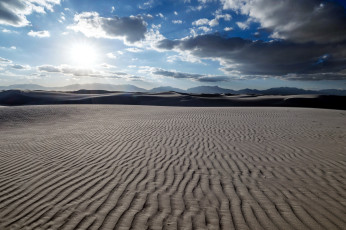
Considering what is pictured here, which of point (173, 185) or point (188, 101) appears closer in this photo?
point (173, 185)

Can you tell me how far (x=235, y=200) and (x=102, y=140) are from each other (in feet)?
19.5

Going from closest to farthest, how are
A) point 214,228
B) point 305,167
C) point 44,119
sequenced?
point 214,228 → point 305,167 → point 44,119

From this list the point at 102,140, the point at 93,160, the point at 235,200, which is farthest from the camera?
the point at 102,140

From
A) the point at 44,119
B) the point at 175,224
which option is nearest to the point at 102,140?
the point at 175,224

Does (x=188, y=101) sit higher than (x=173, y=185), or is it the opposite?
(x=188, y=101)

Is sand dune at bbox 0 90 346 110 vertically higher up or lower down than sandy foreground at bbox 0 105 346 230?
higher up

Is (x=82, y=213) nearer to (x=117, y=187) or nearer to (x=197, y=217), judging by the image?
(x=117, y=187)

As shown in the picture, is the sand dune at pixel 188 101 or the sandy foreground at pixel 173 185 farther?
the sand dune at pixel 188 101

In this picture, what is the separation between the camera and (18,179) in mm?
4500

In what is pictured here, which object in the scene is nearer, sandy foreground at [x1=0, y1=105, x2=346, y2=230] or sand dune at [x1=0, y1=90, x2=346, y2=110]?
sandy foreground at [x1=0, y1=105, x2=346, y2=230]

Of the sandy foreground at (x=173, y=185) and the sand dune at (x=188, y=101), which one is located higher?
the sand dune at (x=188, y=101)

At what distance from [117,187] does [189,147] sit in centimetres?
337

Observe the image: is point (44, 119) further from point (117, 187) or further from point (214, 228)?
point (214, 228)

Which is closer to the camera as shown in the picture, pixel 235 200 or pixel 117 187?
pixel 235 200
